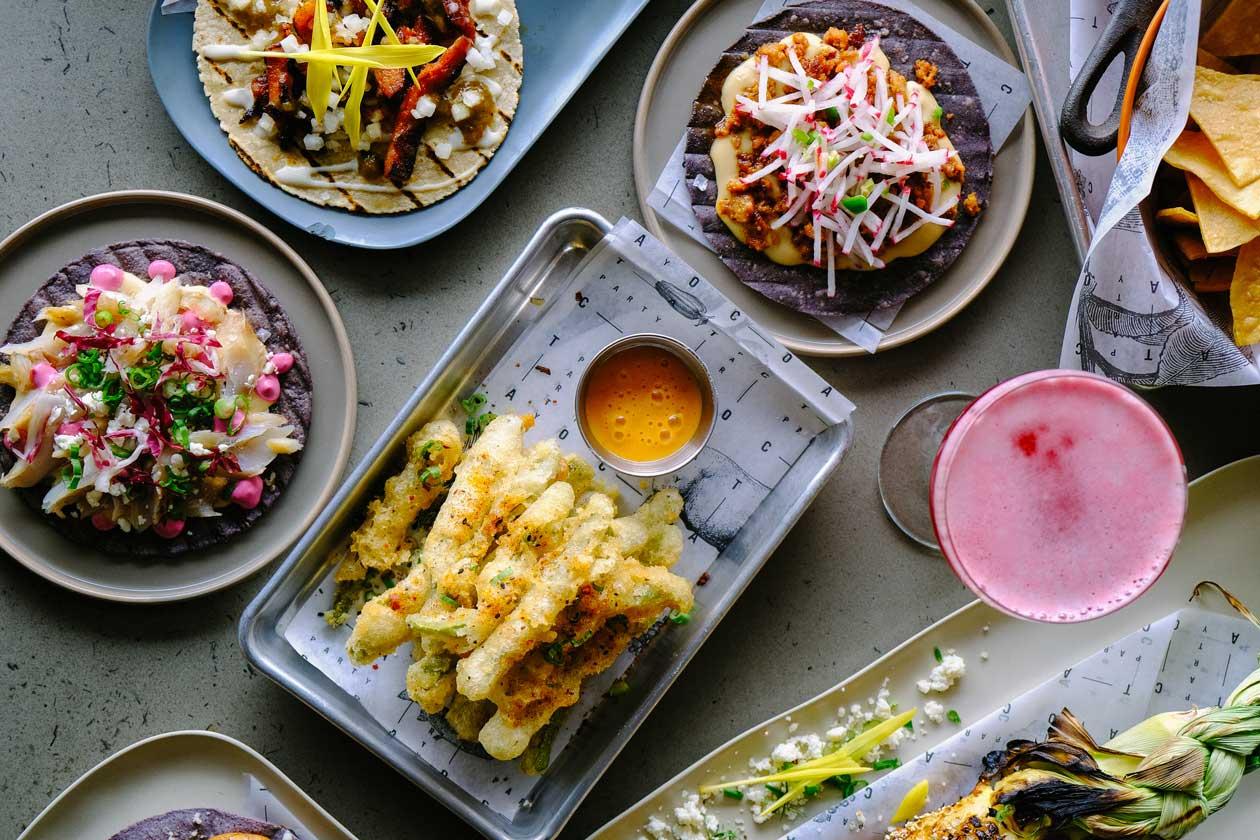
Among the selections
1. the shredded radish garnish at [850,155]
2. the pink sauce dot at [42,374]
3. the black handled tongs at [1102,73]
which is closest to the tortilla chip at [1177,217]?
the black handled tongs at [1102,73]

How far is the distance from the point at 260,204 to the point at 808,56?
146 cm

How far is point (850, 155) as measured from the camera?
2479 millimetres

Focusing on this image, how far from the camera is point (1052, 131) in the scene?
8.26 ft

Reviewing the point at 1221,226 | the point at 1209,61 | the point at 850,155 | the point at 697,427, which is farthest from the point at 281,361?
the point at 1209,61

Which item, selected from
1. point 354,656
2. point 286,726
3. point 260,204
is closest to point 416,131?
point 260,204

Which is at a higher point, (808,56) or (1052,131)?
(1052,131)

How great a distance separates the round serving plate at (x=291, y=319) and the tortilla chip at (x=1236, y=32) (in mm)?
2161

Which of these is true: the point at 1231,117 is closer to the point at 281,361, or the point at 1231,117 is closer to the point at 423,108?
the point at 423,108

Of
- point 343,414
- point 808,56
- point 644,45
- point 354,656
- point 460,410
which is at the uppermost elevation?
point 808,56

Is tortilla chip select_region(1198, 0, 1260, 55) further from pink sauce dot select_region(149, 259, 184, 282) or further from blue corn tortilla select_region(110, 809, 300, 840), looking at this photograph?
blue corn tortilla select_region(110, 809, 300, 840)

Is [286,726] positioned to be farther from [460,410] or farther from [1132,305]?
[1132,305]

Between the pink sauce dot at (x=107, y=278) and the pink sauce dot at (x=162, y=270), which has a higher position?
the pink sauce dot at (x=162, y=270)

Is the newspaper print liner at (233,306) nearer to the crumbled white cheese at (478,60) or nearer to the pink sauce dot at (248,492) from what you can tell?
the pink sauce dot at (248,492)

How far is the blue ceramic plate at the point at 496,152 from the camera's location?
8.50ft
